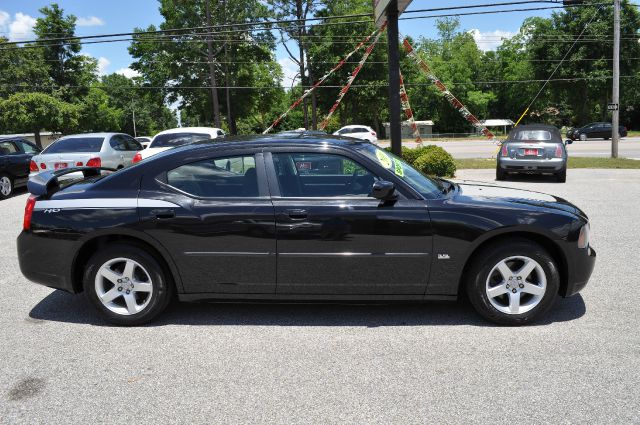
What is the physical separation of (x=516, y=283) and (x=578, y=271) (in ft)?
1.68

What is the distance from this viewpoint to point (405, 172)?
4543mm

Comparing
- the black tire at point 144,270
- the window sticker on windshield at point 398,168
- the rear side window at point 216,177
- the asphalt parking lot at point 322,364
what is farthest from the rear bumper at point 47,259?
the window sticker on windshield at point 398,168

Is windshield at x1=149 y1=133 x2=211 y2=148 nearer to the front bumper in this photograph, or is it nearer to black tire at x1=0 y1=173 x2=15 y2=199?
black tire at x1=0 y1=173 x2=15 y2=199

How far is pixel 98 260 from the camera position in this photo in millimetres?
4297

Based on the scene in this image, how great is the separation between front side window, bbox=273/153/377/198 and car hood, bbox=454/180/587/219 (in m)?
0.85

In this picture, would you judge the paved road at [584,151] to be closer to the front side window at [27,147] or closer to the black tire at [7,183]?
the front side window at [27,147]

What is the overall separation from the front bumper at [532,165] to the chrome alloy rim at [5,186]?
42.8 feet

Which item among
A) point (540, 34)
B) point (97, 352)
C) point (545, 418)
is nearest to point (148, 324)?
point (97, 352)

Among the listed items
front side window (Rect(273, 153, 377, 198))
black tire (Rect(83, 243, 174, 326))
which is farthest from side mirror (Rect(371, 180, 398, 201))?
black tire (Rect(83, 243, 174, 326))

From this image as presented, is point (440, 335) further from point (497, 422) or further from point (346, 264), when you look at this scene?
point (497, 422)

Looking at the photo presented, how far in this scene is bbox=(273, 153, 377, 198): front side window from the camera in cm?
425

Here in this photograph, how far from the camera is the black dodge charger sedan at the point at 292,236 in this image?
408 cm

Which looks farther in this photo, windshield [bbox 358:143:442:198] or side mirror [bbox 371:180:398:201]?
windshield [bbox 358:143:442:198]

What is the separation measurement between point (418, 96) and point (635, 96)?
82.1ft
